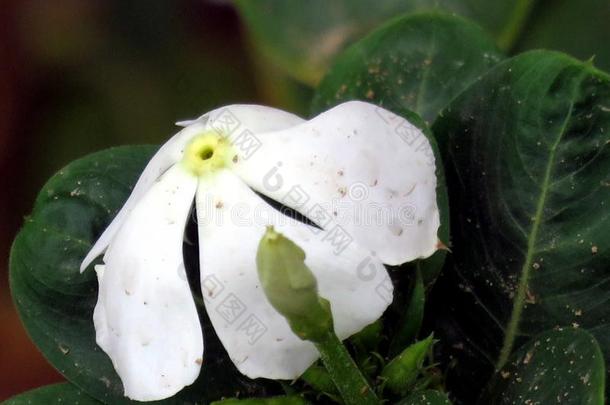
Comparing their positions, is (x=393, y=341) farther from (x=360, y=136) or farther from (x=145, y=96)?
(x=145, y=96)

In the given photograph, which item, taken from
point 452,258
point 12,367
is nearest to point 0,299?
point 12,367

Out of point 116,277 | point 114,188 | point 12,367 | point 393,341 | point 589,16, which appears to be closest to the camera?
point 116,277

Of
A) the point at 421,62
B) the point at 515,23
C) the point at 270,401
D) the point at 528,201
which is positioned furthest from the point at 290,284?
the point at 515,23

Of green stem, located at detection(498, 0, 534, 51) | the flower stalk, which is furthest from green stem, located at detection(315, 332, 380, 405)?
green stem, located at detection(498, 0, 534, 51)

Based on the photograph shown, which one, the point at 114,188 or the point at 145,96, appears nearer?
the point at 114,188

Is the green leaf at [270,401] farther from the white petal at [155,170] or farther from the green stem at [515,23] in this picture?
the green stem at [515,23]

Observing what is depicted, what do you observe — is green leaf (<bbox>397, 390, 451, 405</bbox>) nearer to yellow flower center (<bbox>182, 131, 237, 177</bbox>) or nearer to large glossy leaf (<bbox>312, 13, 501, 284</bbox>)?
yellow flower center (<bbox>182, 131, 237, 177</bbox>)
